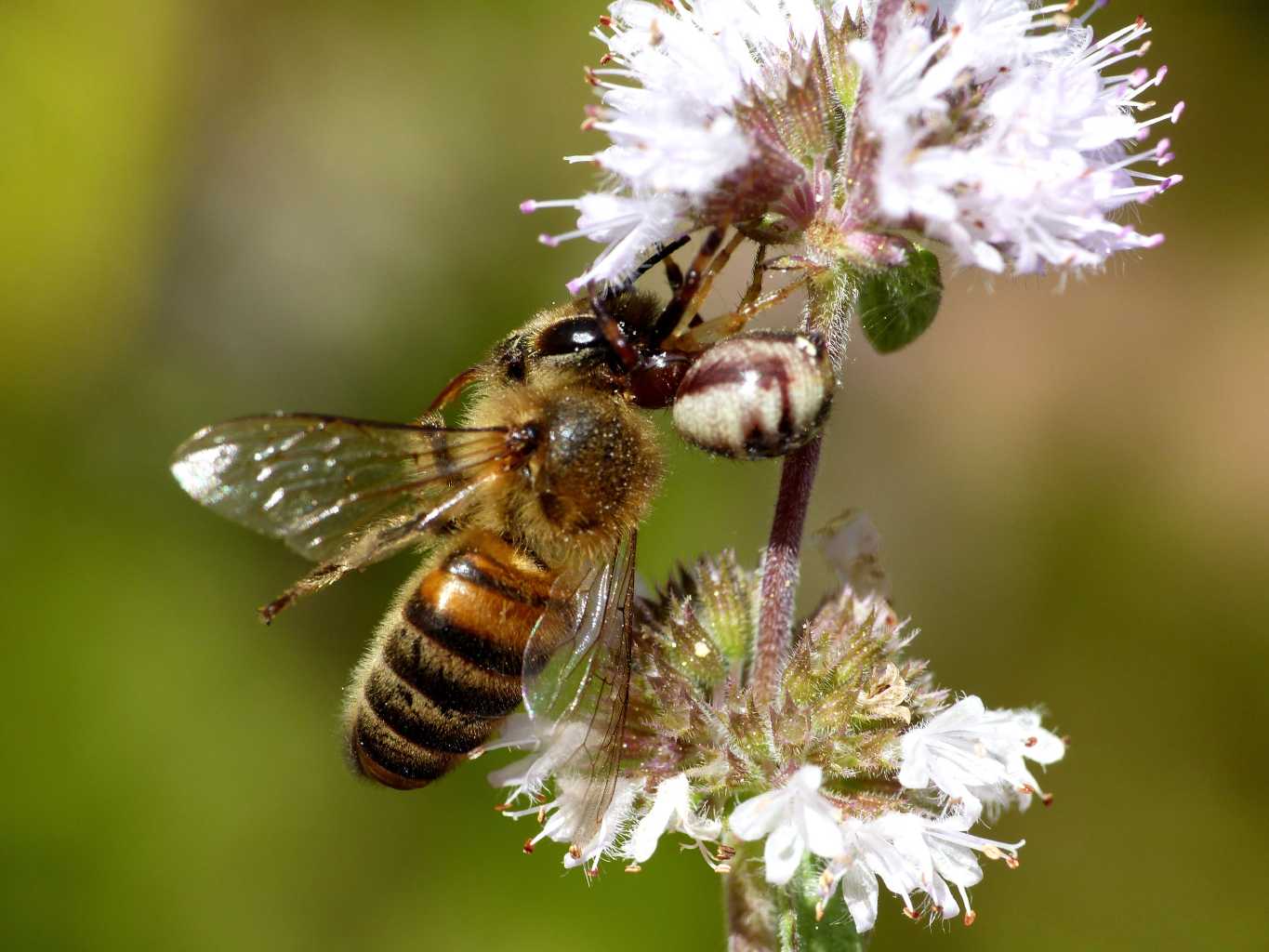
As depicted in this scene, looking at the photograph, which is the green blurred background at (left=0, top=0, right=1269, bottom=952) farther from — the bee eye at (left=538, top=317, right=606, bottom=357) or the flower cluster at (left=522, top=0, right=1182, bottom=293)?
the flower cluster at (left=522, top=0, right=1182, bottom=293)

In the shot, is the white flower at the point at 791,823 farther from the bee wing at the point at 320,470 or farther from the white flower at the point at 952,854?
the bee wing at the point at 320,470

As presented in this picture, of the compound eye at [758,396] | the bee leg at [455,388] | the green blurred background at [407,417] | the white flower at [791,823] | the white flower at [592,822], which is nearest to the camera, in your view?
the compound eye at [758,396]

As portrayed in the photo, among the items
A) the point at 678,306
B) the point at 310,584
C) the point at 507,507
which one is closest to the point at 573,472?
the point at 507,507

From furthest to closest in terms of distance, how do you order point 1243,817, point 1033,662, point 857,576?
point 1033,662 < point 1243,817 < point 857,576

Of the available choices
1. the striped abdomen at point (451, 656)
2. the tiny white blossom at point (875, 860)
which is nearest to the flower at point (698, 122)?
the striped abdomen at point (451, 656)

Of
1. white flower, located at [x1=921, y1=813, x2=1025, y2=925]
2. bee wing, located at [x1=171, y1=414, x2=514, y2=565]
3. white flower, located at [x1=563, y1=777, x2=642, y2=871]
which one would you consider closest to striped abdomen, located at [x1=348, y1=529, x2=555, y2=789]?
bee wing, located at [x1=171, y1=414, x2=514, y2=565]

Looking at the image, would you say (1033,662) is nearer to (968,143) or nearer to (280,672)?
(280,672)

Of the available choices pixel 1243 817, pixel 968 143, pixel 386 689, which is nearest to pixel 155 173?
pixel 386 689

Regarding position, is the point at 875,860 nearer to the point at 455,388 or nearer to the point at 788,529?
the point at 788,529
